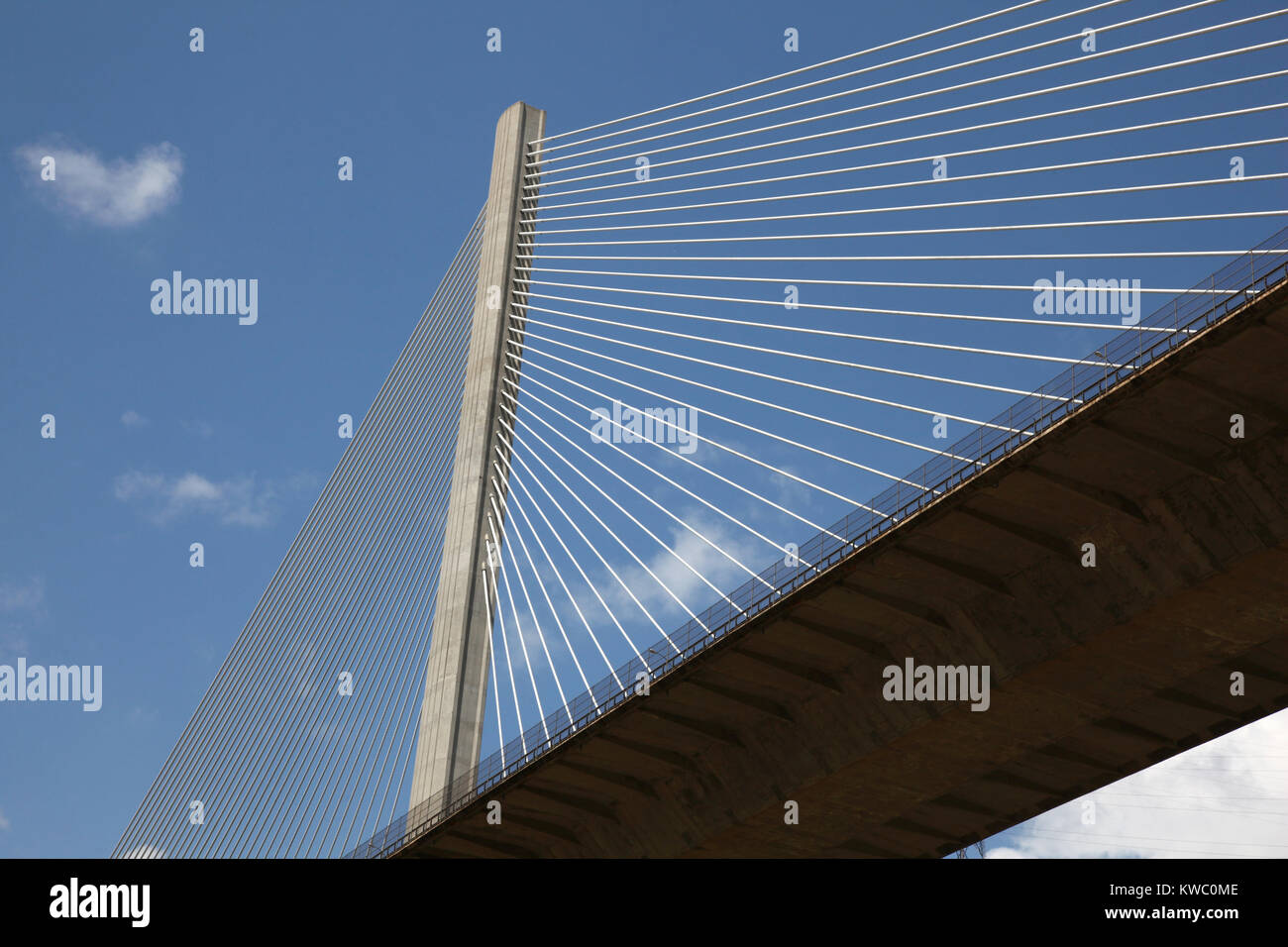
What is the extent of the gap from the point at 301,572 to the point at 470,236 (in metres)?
9.78

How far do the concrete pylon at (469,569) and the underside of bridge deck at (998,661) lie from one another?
2.65m

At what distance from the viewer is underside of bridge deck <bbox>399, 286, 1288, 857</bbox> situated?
75.4 feet

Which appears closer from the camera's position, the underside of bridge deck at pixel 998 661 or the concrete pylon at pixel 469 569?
the underside of bridge deck at pixel 998 661

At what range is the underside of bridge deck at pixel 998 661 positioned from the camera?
23.0 meters

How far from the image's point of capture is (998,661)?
1027 inches

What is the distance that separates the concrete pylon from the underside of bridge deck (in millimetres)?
2655

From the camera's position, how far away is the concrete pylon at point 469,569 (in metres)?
35.6

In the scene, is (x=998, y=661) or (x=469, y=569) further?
(x=469, y=569)

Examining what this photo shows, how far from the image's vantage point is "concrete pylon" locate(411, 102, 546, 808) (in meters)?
35.6

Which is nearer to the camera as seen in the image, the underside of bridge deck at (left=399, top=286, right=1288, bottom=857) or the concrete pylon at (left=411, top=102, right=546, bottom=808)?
the underside of bridge deck at (left=399, top=286, right=1288, bottom=857)

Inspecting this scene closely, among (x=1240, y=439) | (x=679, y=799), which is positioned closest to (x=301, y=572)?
(x=679, y=799)

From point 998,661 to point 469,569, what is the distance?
45.2 ft

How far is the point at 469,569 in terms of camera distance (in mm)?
36125

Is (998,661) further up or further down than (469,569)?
further down
